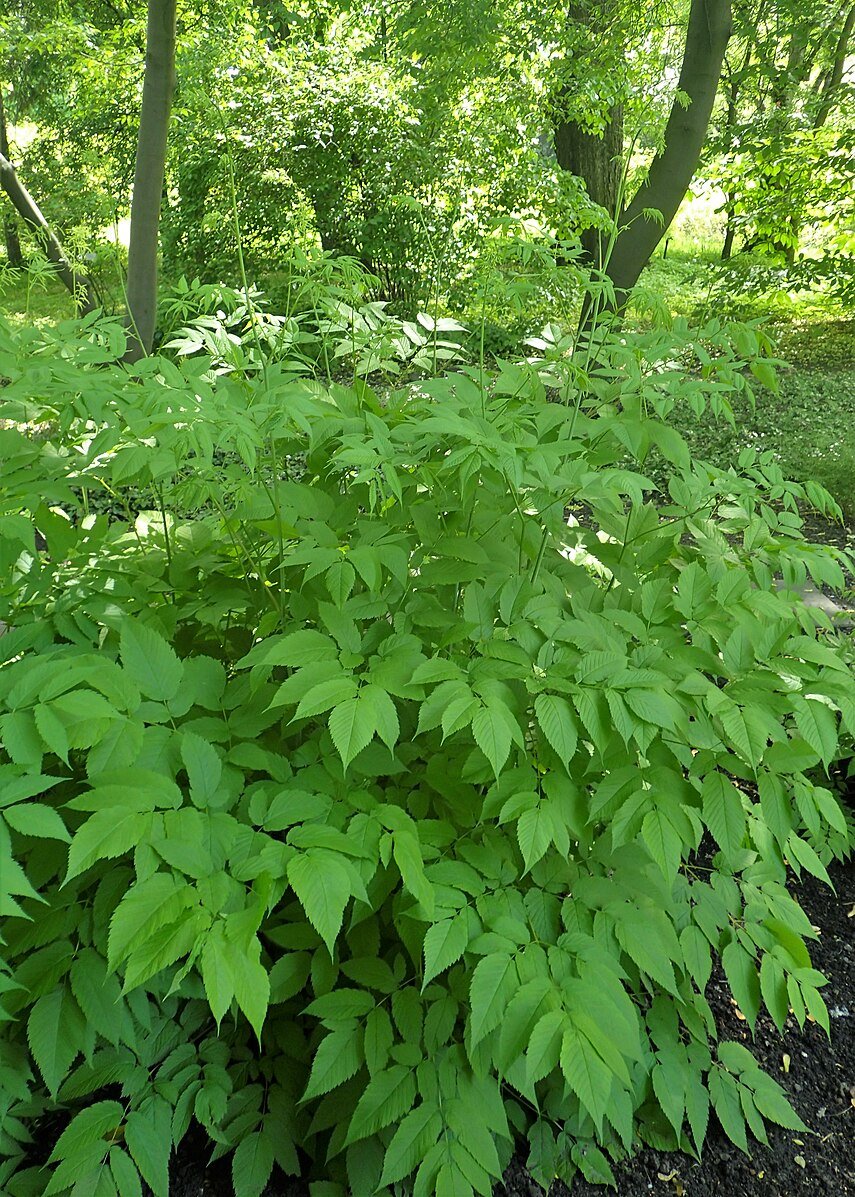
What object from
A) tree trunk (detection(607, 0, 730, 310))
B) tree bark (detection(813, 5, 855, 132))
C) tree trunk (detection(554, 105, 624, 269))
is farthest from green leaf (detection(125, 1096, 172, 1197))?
tree bark (detection(813, 5, 855, 132))

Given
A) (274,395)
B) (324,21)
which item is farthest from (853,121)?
(274,395)

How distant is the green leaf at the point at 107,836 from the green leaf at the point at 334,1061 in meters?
Result: 0.64

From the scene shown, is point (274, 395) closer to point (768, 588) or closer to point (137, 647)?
point (137, 647)

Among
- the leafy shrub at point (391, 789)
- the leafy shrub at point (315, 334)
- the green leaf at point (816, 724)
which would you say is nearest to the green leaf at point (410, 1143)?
the leafy shrub at point (391, 789)

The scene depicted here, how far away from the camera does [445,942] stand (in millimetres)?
1494

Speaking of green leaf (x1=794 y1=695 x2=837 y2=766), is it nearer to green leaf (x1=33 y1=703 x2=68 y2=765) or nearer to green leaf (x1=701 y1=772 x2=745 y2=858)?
green leaf (x1=701 y1=772 x2=745 y2=858)

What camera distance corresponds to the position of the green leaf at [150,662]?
5.27 feet

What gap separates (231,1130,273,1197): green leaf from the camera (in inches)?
67.5

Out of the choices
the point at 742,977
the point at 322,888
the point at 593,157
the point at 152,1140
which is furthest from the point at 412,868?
the point at 593,157

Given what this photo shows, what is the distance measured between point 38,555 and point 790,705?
5.55 feet

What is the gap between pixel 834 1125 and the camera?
2135mm

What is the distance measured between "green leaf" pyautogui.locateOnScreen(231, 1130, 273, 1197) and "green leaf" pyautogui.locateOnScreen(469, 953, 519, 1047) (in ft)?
2.11

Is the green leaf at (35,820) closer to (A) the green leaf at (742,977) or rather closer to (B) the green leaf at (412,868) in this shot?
(B) the green leaf at (412,868)

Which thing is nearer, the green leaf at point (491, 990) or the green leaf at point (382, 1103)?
the green leaf at point (491, 990)
